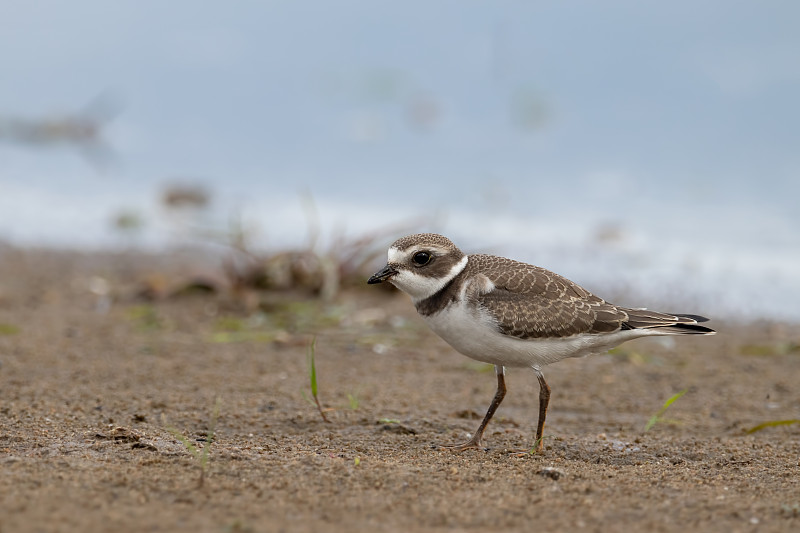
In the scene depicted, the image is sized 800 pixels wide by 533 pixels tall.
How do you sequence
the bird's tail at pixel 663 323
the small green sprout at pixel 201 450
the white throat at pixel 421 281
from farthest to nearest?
the bird's tail at pixel 663 323 < the white throat at pixel 421 281 < the small green sprout at pixel 201 450

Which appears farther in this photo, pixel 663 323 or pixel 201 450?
pixel 663 323

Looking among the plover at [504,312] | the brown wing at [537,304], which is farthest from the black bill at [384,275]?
the brown wing at [537,304]

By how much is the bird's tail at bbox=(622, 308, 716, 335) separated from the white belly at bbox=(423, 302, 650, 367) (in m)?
0.15

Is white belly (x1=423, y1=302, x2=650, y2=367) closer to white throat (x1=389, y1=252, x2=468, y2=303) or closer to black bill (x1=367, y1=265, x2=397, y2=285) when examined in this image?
white throat (x1=389, y1=252, x2=468, y2=303)

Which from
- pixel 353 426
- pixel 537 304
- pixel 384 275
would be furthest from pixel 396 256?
pixel 353 426

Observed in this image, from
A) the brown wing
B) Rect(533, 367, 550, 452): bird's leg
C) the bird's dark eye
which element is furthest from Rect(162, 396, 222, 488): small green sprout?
Rect(533, 367, 550, 452): bird's leg

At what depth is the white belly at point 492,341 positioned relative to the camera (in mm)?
4766

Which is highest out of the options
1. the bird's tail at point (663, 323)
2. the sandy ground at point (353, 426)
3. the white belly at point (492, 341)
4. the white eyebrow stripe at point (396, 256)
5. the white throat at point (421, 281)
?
the white eyebrow stripe at point (396, 256)

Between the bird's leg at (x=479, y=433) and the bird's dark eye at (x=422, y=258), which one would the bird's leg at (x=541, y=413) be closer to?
the bird's leg at (x=479, y=433)

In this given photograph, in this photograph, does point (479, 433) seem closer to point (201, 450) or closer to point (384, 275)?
point (384, 275)

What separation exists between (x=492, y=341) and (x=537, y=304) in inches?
14.0

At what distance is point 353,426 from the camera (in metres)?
5.21

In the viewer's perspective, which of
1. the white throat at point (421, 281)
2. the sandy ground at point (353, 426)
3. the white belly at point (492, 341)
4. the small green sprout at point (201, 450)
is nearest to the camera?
the sandy ground at point (353, 426)

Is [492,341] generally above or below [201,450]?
above
